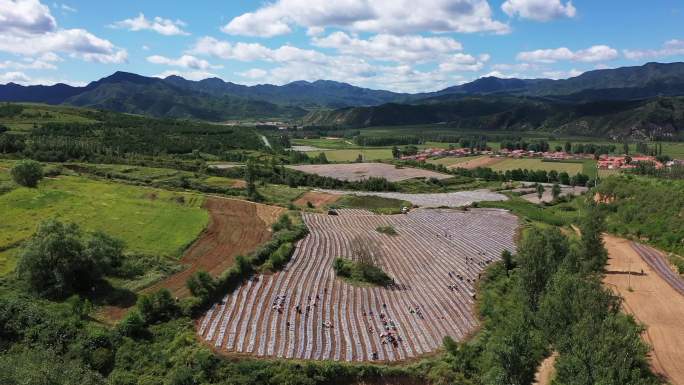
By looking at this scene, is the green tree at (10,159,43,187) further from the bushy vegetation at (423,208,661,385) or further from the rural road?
the rural road

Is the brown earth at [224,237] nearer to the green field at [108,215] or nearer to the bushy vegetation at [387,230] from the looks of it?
the green field at [108,215]

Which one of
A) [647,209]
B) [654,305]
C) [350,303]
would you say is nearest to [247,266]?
[350,303]

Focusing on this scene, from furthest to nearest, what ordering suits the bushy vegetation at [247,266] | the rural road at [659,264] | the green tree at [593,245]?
the green tree at [593,245], the rural road at [659,264], the bushy vegetation at [247,266]

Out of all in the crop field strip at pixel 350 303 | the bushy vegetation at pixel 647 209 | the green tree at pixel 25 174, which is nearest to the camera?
the crop field strip at pixel 350 303

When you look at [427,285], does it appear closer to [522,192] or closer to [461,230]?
[461,230]

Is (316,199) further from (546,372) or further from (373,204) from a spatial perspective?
(546,372)

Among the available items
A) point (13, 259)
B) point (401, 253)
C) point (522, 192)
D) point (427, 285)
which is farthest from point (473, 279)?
point (522, 192)

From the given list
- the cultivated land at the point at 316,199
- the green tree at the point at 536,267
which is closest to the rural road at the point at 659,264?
the green tree at the point at 536,267
